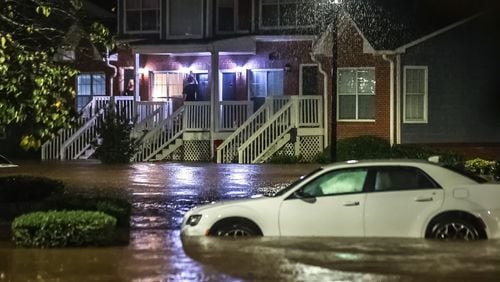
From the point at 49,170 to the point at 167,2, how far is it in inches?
399

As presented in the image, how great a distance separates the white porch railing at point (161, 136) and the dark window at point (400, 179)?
19.1 m

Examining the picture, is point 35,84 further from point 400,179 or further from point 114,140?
point 114,140

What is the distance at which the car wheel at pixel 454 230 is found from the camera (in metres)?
11.0

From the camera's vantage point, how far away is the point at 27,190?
54.2 ft

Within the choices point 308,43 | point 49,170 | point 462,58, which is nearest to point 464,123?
point 462,58

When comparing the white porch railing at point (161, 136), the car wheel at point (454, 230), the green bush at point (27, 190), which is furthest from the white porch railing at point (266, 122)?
the car wheel at point (454, 230)

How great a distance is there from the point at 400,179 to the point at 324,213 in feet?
4.09

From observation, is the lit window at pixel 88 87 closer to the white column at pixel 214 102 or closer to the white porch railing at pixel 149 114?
the white porch railing at pixel 149 114

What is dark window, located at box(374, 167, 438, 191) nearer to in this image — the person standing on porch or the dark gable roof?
the dark gable roof

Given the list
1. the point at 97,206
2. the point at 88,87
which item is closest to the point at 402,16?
the point at 88,87

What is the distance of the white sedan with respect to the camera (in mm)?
10984

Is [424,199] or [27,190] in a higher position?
[424,199]

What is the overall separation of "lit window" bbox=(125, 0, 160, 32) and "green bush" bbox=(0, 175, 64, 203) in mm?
17051

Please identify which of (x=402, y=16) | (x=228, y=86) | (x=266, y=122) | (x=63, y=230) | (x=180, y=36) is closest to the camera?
(x=63, y=230)
